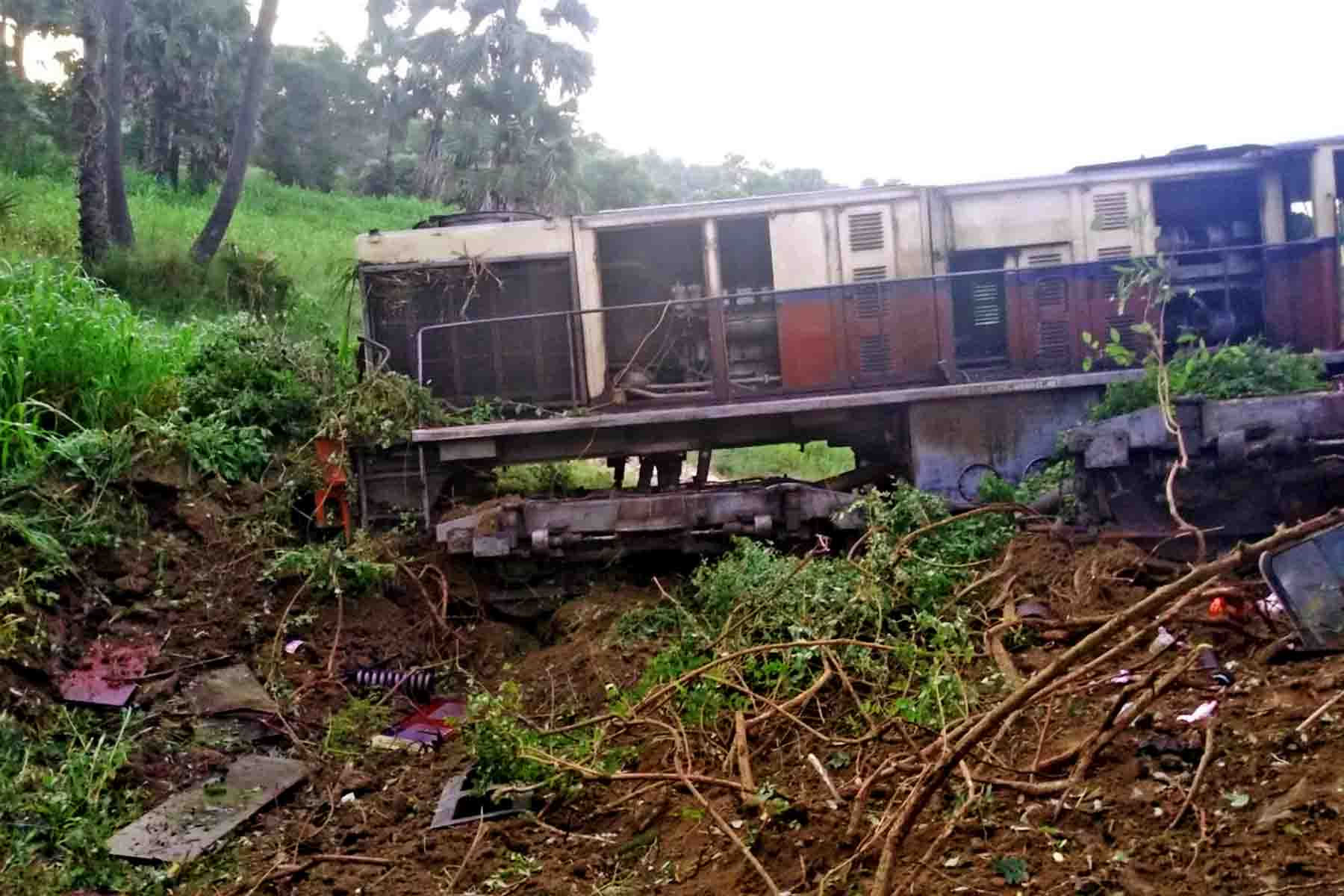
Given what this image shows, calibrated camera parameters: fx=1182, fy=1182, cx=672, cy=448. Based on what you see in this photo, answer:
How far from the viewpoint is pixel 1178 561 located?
6098 mm

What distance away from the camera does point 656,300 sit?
9.58 meters

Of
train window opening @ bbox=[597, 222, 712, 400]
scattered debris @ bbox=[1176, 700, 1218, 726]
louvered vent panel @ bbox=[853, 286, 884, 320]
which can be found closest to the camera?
scattered debris @ bbox=[1176, 700, 1218, 726]

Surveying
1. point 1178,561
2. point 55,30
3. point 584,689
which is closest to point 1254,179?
point 1178,561

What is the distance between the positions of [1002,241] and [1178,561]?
12.2 feet

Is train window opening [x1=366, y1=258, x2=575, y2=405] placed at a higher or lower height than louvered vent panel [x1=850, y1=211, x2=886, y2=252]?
lower

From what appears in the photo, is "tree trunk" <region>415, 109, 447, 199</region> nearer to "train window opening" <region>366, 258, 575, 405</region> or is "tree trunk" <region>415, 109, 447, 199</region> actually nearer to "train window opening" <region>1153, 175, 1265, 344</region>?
"train window opening" <region>366, 258, 575, 405</region>

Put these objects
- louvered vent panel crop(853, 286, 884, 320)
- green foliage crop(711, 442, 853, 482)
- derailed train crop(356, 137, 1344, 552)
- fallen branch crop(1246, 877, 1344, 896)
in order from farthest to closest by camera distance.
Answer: green foliage crop(711, 442, 853, 482)
louvered vent panel crop(853, 286, 884, 320)
derailed train crop(356, 137, 1344, 552)
fallen branch crop(1246, 877, 1344, 896)

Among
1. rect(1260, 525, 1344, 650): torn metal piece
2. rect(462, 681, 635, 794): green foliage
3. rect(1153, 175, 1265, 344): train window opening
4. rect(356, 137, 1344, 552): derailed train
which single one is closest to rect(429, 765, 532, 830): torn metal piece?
rect(462, 681, 635, 794): green foliage

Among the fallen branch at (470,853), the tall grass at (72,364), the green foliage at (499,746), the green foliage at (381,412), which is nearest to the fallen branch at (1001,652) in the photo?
the green foliage at (499,746)

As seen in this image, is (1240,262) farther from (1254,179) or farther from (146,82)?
(146,82)

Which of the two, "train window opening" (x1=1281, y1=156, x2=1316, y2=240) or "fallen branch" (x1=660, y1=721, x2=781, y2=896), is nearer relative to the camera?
"fallen branch" (x1=660, y1=721, x2=781, y2=896)

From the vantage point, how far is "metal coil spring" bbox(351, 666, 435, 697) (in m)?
6.76

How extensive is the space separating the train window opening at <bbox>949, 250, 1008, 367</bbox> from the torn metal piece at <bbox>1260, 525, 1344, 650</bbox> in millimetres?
4944

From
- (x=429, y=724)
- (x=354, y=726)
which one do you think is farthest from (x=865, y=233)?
(x=354, y=726)
